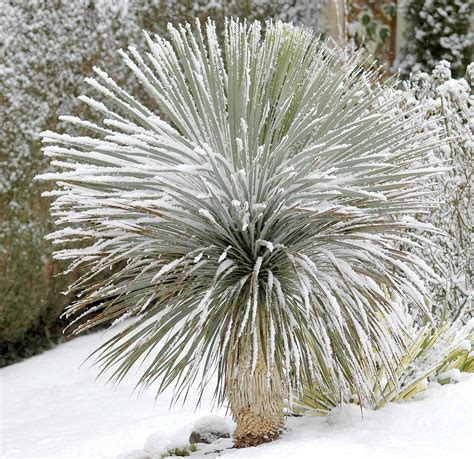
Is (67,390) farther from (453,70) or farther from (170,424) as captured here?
(453,70)

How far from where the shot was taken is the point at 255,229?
3.10m

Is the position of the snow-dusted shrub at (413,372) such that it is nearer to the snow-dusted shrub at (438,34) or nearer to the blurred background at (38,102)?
the blurred background at (38,102)

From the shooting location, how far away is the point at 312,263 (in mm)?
2914

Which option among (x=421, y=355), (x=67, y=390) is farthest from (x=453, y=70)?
(x=421, y=355)

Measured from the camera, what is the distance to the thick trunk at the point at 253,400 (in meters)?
3.10

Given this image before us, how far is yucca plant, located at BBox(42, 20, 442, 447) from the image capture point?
2980 mm

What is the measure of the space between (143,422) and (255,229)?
2162 mm

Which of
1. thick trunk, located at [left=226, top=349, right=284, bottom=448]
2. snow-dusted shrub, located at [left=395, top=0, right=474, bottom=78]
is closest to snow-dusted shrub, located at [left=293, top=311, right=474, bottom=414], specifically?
thick trunk, located at [left=226, top=349, right=284, bottom=448]

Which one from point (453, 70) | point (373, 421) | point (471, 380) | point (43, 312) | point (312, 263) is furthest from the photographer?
point (453, 70)

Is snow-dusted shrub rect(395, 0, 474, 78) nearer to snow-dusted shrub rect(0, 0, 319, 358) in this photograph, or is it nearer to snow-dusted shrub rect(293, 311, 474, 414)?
snow-dusted shrub rect(0, 0, 319, 358)

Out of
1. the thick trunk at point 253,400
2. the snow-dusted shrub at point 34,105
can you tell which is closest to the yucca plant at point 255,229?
the thick trunk at point 253,400

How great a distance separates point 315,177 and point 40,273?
12.7 ft

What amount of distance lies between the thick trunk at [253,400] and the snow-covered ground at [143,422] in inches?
3.3

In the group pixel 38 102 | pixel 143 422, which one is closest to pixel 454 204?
pixel 143 422
